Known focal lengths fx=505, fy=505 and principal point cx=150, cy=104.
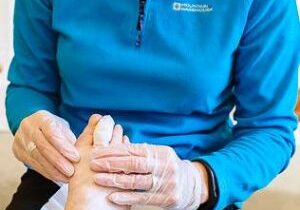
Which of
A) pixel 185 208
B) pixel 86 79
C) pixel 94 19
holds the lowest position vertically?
pixel 185 208

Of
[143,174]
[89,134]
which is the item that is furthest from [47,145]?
[143,174]

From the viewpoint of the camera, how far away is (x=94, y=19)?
2.96 ft

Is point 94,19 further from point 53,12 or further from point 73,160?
point 73,160

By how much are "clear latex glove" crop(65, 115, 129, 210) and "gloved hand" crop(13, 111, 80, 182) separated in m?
0.02

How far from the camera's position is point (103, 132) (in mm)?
834

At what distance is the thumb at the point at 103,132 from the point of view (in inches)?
32.4

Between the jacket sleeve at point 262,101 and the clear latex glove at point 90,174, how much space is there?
16 cm

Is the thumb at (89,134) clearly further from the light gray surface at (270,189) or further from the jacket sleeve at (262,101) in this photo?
the light gray surface at (270,189)

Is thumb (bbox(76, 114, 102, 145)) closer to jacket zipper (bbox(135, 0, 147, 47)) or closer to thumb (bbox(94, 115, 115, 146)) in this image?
thumb (bbox(94, 115, 115, 146))

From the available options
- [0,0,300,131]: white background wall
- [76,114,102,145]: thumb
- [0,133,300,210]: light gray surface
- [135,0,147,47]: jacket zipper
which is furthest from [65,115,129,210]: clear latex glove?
[0,0,300,131]: white background wall

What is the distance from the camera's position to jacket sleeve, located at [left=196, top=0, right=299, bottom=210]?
850mm

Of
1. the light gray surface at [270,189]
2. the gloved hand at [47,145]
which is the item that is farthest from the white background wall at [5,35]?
the gloved hand at [47,145]

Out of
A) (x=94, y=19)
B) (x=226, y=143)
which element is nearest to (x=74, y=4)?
(x=94, y=19)

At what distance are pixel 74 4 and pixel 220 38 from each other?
0.88 ft
